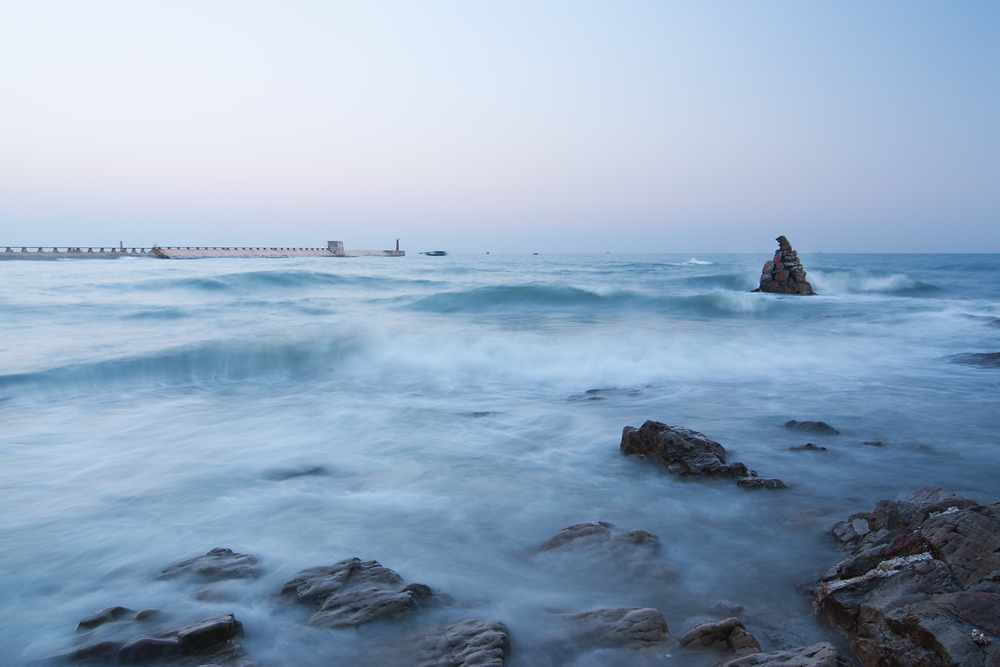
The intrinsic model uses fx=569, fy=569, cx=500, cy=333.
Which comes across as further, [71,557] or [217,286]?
[217,286]

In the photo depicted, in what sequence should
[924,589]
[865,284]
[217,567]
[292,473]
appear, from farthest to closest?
[865,284]
[292,473]
[217,567]
[924,589]

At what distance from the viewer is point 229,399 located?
7875mm

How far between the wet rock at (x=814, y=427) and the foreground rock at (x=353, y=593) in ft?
14.0

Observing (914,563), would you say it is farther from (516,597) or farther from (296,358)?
(296,358)

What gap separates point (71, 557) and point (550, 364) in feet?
24.5

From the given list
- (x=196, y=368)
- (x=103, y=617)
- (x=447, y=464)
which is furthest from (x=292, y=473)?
(x=196, y=368)

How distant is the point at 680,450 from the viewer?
4.57 m

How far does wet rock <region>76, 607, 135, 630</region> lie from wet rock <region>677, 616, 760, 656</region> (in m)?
2.58

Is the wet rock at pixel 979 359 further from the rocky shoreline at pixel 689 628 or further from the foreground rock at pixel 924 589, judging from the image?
the foreground rock at pixel 924 589

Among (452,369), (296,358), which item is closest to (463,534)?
(452,369)

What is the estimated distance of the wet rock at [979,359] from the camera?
8.58m

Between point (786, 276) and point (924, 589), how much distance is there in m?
22.1

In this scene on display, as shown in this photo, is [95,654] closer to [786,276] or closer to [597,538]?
[597,538]

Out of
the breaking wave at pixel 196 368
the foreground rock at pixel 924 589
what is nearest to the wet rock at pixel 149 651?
the foreground rock at pixel 924 589
